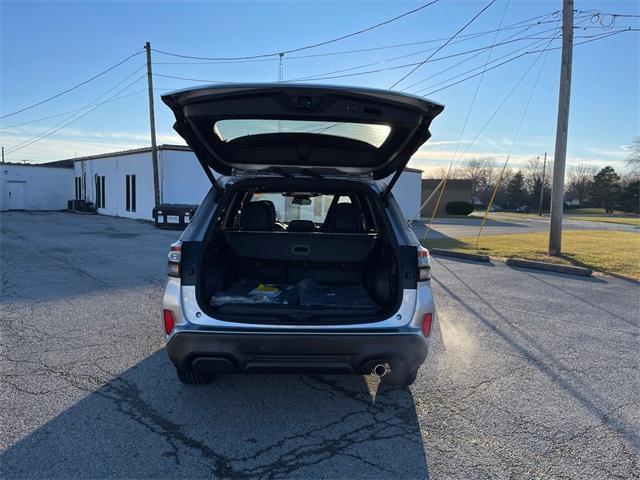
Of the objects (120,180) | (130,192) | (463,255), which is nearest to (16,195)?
(120,180)

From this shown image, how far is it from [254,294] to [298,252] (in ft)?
2.36

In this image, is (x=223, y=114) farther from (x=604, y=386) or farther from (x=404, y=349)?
(x=604, y=386)

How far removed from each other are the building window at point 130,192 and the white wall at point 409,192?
16.0 meters

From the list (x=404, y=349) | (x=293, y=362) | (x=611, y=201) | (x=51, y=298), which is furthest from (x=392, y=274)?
(x=611, y=201)

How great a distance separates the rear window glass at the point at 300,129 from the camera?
3.49 metres

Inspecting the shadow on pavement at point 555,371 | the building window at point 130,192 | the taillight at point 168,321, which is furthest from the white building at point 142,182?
the taillight at point 168,321

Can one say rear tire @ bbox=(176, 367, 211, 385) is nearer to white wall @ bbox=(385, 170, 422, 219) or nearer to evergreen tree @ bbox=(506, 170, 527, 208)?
white wall @ bbox=(385, 170, 422, 219)

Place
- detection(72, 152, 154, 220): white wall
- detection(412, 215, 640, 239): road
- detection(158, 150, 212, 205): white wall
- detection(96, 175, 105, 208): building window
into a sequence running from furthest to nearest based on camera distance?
detection(96, 175, 105, 208): building window < detection(72, 152, 154, 220): white wall < detection(158, 150, 212, 205): white wall < detection(412, 215, 640, 239): road

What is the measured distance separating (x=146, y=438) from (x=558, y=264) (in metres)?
10.1

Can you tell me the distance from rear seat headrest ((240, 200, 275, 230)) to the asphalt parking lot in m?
1.42

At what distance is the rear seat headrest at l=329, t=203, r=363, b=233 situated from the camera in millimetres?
4605

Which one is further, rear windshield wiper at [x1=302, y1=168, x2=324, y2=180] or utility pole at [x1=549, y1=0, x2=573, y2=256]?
utility pole at [x1=549, y1=0, x2=573, y2=256]

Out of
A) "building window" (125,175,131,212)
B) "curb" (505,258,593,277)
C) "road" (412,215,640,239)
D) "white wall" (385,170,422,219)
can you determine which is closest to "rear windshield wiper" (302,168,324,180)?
"curb" (505,258,593,277)

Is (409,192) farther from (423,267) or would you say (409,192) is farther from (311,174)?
(423,267)
